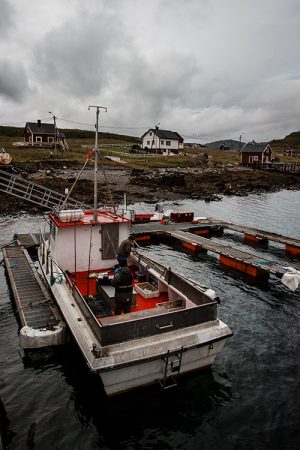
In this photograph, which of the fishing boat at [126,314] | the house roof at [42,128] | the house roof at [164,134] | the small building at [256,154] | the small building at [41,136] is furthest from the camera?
the house roof at [164,134]

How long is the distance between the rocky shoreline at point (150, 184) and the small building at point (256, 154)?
17.7 meters

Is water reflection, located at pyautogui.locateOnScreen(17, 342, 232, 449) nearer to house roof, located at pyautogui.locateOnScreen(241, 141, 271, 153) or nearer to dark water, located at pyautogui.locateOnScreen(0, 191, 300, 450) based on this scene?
dark water, located at pyautogui.locateOnScreen(0, 191, 300, 450)

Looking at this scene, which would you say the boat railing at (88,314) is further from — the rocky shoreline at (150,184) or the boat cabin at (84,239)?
the rocky shoreline at (150,184)

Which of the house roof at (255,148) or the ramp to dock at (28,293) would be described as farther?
the house roof at (255,148)

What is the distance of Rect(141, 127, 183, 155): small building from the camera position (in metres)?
96.1

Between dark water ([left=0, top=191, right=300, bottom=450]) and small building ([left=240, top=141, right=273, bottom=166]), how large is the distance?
269 feet

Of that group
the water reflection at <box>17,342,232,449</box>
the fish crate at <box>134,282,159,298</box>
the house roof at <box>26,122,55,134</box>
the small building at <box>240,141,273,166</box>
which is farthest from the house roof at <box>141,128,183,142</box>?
the water reflection at <box>17,342,232,449</box>

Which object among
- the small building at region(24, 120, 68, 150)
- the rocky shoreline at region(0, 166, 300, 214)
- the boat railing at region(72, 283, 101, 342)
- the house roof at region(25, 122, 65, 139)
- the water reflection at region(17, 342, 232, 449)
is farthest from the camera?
the house roof at region(25, 122, 65, 139)

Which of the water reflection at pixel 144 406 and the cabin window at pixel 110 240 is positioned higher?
the cabin window at pixel 110 240

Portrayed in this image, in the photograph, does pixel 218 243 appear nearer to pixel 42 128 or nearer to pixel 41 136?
pixel 41 136

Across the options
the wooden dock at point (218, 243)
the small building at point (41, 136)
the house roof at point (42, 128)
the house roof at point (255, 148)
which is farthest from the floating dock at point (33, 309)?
the house roof at point (255, 148)

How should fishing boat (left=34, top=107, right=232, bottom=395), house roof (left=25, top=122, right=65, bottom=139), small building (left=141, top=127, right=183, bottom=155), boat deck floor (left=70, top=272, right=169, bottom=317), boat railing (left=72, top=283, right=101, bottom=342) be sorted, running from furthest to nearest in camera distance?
Answer: small building (left=141, top=127, right=183, bottom=155), house roof (left=25, top=122, right=65, bottom=139), boat deck floor (left=70, top=272, right=169, bottom=317), boat railing (left=72, top=283, right=101, bottom=342), fishing boat (left=34, top=107, right=232, bottom=395)

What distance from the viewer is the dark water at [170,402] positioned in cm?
839

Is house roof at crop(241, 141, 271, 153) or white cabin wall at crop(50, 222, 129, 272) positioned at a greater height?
house roof at crop(241, 141, 271, 153)
